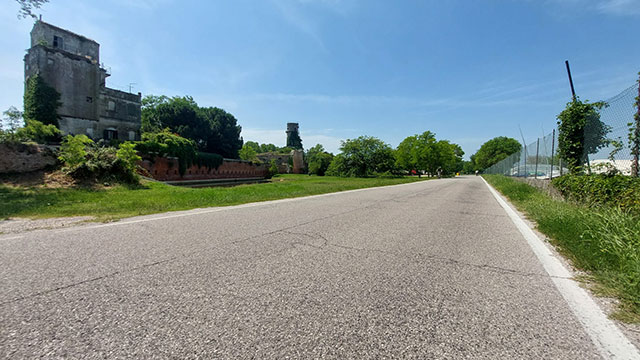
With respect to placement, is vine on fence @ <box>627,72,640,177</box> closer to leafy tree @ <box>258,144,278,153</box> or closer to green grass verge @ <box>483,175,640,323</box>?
green grass verge @ <box>483,175,640,323</box>

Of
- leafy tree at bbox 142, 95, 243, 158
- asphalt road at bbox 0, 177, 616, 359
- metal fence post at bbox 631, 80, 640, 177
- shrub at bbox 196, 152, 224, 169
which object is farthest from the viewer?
leafy tree at bbox 142, 95, 243, 158

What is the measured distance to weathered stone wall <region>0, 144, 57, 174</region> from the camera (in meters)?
11.5

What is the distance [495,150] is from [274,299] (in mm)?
124128

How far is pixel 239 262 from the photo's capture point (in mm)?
3373

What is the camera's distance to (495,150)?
347 feet

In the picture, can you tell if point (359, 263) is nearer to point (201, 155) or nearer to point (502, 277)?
point (502, 277)

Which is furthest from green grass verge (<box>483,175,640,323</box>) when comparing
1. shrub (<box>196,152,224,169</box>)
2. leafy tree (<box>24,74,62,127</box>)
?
leafy tree (<box>24,74,62,127</box>)

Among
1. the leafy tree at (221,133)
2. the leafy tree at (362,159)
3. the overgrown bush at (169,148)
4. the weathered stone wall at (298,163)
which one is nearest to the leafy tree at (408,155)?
the leafy tree at (362,159)

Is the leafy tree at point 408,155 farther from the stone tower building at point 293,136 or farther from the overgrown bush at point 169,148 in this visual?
the stone tower building at point 293,136

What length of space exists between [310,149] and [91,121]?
67426 millimetres

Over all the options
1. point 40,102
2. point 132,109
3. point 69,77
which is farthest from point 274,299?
point 132,109

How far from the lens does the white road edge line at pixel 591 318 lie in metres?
1.83

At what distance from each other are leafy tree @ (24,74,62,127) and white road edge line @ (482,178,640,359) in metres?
48.6

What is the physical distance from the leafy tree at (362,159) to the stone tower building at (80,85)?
37.0 meters
